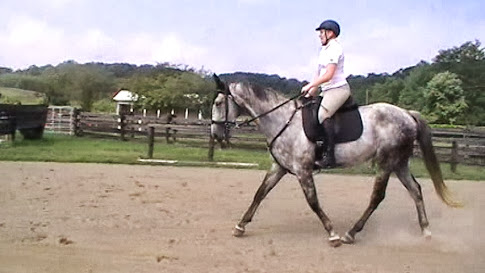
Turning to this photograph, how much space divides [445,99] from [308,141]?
180ft

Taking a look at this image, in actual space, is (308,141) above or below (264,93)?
below

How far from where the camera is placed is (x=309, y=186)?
6.27m

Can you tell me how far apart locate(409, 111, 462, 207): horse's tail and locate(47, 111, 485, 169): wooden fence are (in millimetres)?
8704

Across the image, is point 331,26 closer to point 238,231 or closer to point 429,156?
point 429,156

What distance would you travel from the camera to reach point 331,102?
6270 mm

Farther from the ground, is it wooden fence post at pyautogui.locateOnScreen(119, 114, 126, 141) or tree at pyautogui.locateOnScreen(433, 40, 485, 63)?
tree at pyautogui.locateOnScreen(433, 40, 485, 63)

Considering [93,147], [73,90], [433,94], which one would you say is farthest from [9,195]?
[433,94]

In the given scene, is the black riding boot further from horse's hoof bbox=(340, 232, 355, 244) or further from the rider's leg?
horse's hoof bbox=(340, 232, 355, 244)

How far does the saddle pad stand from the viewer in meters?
6.29

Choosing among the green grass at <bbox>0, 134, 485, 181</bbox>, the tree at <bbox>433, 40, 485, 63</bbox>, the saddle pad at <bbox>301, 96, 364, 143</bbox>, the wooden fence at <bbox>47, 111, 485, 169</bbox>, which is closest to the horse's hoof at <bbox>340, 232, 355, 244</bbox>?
the saddle pad at <bbox>301, 96, 364, 143</bbox>

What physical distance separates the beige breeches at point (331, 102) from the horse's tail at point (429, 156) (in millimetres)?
1184

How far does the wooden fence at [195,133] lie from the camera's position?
1764cm

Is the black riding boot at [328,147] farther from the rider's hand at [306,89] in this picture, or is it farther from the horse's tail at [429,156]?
the horse's tail at [429,156]

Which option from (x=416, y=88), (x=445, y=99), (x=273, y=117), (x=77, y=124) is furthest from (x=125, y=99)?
(x=273, y=117)
